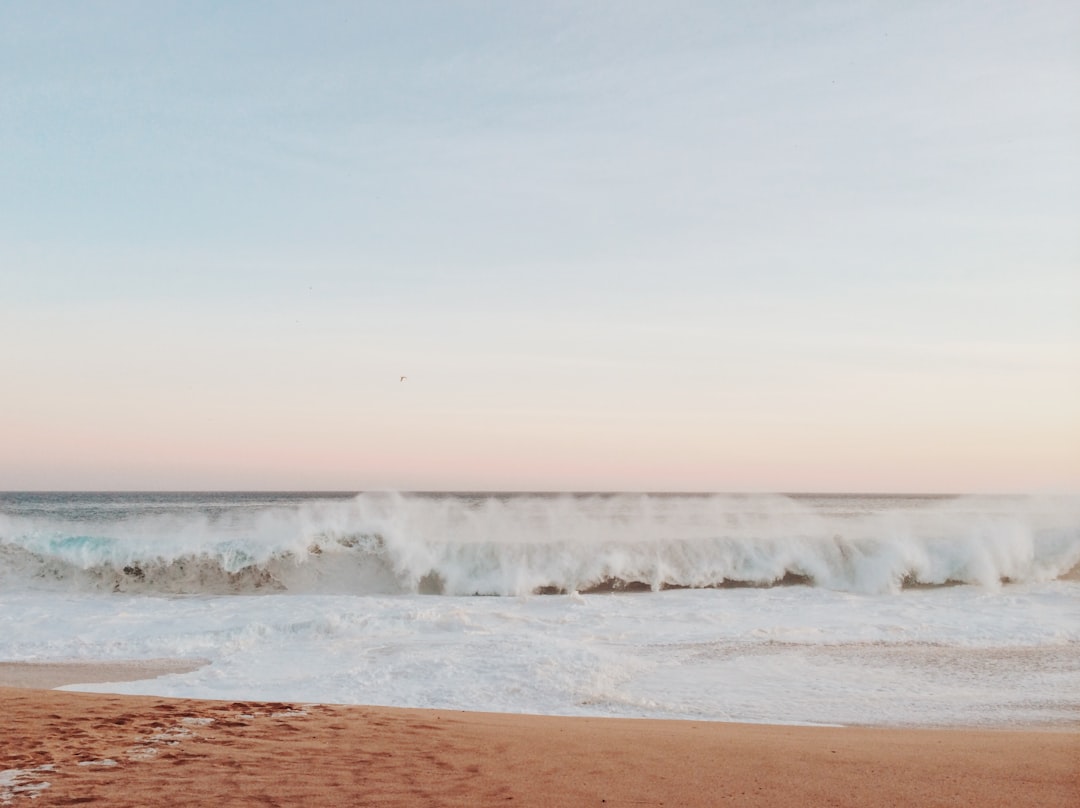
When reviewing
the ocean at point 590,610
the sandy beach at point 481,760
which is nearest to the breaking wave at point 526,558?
the ocean at point 590,610

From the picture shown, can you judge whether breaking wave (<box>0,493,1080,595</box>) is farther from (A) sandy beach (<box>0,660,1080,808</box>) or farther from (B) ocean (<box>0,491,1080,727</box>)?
(A) sandy beach (<box>0,660,1080,808</box>)

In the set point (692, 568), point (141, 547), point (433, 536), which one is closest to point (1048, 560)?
point (692, 568)

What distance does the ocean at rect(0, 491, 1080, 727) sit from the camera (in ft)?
32.9

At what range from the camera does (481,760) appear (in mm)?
6254

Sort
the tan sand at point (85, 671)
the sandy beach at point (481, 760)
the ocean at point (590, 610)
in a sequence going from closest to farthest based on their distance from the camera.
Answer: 1. the sandy beach at point (481, 760)
2. the ocean at point (590, 610)
3. the tan sand at point (85, 671)

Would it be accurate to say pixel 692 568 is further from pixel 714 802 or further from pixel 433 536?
pixel 714 802

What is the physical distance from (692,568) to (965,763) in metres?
18.1

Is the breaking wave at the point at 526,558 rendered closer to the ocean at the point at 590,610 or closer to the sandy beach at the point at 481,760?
the ocean at the point at 590,610

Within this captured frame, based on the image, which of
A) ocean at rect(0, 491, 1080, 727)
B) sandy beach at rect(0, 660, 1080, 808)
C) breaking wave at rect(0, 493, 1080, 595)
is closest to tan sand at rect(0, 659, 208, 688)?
ocean at rect(0, 491, 1080, 727)

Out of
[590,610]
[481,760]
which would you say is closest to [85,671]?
[481,760]

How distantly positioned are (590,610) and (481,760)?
10725mm

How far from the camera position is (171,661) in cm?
1219

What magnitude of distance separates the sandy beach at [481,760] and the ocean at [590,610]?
1621 mm

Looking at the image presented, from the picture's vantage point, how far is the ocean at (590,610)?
10.0 metres
